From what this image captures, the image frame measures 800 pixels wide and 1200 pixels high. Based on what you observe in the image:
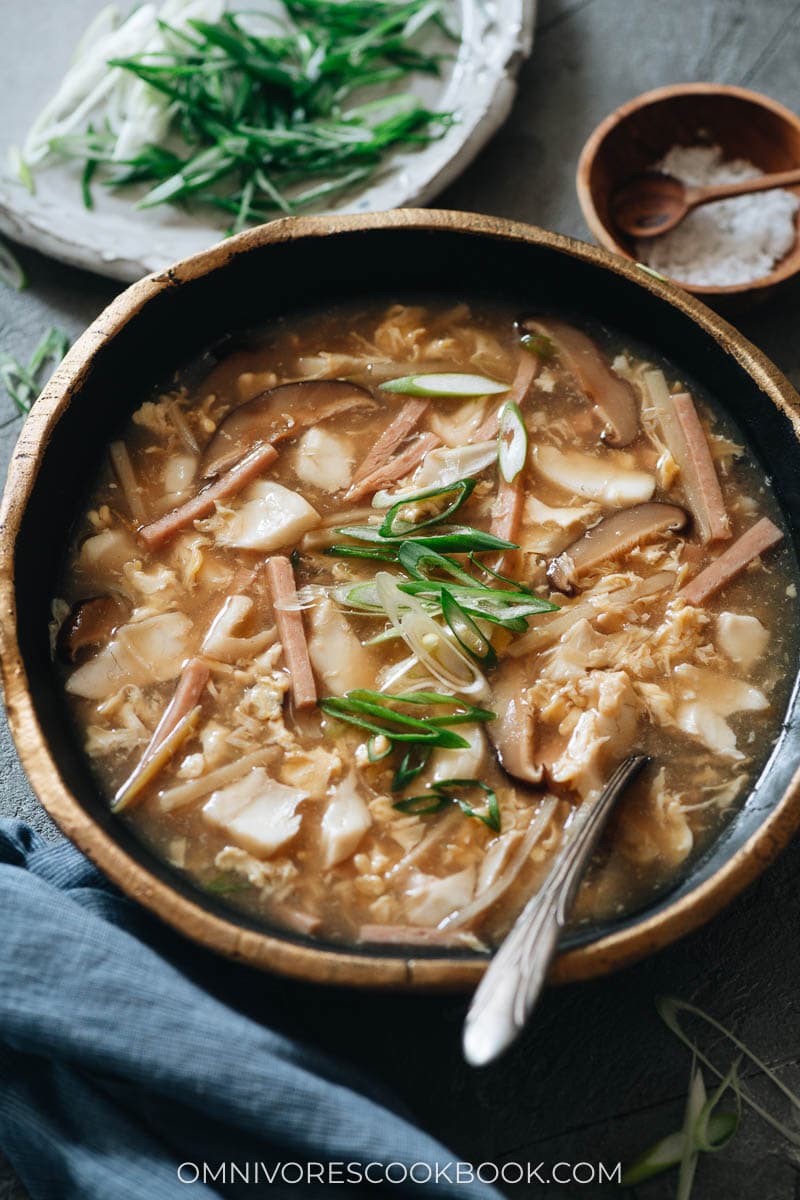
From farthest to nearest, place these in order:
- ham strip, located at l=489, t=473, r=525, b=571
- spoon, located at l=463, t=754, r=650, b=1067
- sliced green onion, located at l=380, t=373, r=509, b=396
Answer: sliced green onion, located at l=380, t=373, r=509, b=396
ham strip, located at l=489, t=473, r=525, b=571
spoon, located at l=463, t=754, r=650, b=1067

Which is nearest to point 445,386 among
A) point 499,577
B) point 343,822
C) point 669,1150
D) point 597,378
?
point 597,378

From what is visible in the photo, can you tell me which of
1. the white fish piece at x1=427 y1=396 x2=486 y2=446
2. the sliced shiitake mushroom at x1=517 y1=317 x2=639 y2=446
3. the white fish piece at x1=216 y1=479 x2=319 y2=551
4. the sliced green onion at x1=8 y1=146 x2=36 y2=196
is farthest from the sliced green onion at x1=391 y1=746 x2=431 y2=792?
the sliced green onion at x1=8 y1=146 x2=36 y2=196

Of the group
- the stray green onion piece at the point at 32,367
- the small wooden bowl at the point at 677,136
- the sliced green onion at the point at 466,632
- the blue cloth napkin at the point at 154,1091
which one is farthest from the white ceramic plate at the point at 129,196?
the blue cloth napkin at the point at 154,1091

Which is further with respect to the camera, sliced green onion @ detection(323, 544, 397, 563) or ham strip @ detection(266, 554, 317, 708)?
sliced green onion @ detection(323, 544, 397, 563)

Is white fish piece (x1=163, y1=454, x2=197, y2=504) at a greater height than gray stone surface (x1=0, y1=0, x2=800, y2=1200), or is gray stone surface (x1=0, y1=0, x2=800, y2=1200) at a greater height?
white fish piece (x1=163, y1=454, x2=197, y2=504)

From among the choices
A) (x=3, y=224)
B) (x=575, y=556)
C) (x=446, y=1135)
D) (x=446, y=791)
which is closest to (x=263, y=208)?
(x=3, y=224)

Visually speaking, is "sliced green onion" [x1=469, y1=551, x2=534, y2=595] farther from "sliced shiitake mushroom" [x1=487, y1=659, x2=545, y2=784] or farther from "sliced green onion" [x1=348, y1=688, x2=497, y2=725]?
"sliced green onion" [x1=348, y1=688, x2=497, y2=725]

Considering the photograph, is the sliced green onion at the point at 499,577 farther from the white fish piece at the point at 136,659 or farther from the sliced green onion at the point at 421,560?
the white fish piece at the point at 136,659

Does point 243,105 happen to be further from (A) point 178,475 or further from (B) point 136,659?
(B) point 136,659

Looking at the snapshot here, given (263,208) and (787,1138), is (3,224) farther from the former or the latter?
(787,1138)
